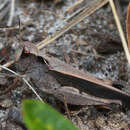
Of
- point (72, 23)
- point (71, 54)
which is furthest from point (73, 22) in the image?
point (71, 54)

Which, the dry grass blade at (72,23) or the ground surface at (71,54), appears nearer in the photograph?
the ground surface at (71,54)

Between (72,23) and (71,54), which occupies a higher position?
(72,23)

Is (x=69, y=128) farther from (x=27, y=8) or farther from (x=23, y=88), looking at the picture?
(x=27, y=8)

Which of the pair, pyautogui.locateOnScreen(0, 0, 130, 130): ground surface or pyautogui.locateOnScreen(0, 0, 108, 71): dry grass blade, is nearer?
pyautogui.locateOnScreen(0, 0, 130, 130): ground surface

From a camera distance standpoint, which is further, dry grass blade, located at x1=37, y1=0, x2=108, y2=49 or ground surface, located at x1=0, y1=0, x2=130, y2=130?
dry grass blade, located at x1=37, y1=0, x2=108, y2=49

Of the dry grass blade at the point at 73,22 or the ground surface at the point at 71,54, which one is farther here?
the dry grass blade at the point at 73,22

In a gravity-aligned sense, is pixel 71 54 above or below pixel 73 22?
below

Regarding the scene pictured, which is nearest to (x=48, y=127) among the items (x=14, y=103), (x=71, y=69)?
(x=71, y=69)

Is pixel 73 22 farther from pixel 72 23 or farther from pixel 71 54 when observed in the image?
pixel 71 54
